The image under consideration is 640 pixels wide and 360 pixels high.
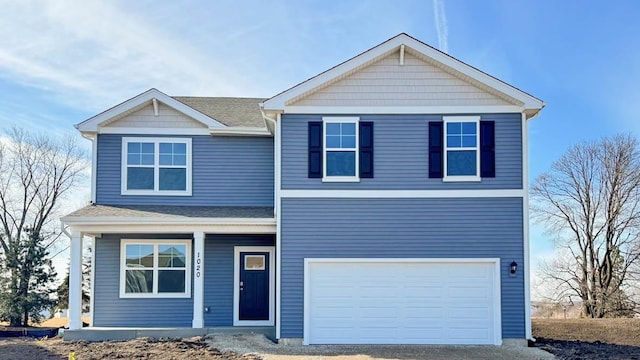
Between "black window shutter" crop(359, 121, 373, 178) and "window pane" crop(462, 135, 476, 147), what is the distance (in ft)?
6.76

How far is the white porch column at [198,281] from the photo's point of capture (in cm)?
1410

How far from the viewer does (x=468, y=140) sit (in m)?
14.0

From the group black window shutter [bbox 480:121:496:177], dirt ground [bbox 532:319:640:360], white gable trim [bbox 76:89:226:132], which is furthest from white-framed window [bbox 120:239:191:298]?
dirt ground [bbox 532:319:640:360]

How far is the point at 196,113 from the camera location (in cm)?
1549

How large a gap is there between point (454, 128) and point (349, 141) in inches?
92.7

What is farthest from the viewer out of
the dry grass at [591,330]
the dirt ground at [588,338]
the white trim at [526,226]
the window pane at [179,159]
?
the window pane at [179,159]

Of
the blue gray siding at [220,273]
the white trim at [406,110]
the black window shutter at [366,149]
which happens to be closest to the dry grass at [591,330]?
Result: the white trim at [406,110]

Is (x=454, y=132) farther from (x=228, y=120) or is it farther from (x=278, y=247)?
(x=228, y=120)

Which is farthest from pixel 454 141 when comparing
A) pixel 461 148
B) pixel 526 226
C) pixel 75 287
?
pixel 75 287

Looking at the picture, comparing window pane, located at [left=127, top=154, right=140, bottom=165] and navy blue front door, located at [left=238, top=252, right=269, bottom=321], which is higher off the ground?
window pane, located at [left=127, top=154, right=140, bottom=165]

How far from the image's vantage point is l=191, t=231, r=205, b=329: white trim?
14.1m

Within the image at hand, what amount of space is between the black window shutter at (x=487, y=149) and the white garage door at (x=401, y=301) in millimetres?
1983

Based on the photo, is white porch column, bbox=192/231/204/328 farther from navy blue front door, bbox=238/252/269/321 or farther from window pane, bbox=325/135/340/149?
window pane, bbox=325/135/340/149

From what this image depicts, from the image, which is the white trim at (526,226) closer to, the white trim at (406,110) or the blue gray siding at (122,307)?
the white trim at (406,110)
